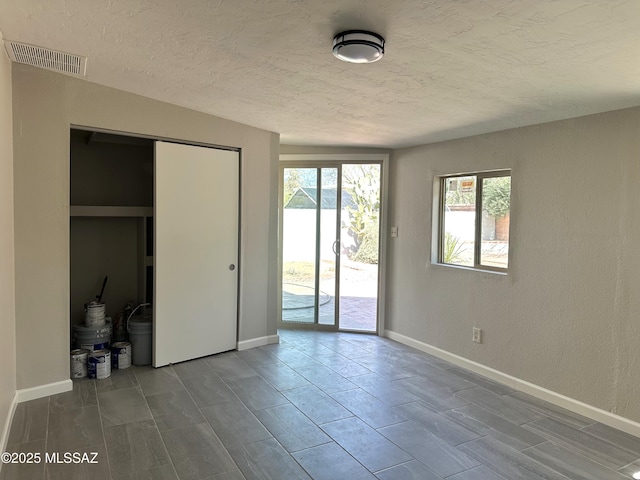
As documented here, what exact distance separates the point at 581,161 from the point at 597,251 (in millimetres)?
660

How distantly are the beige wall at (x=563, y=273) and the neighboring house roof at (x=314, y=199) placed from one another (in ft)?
3.95

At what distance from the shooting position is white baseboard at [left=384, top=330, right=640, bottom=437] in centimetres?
290

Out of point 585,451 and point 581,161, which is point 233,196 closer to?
point 581,161

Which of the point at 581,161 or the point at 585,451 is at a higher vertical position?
the point at 581,161

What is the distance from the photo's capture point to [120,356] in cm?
379

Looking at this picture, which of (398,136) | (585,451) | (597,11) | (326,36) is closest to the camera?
(597,11)

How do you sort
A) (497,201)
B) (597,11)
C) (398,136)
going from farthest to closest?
(398,136) < (497,201) < (597,11)

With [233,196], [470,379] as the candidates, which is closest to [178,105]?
[233,196]

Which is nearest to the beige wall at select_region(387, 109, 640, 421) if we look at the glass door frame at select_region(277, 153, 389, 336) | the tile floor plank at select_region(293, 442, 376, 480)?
the glass door frame at select_region(277, 153, 389, 336)

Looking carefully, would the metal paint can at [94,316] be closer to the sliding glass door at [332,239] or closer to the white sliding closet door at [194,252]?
the white sliding closet door at [194,252]

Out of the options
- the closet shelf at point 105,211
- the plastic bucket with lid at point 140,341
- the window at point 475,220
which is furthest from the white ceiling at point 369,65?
the plastic bucket with lid at point 140,341

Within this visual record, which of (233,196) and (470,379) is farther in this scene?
(233,196)

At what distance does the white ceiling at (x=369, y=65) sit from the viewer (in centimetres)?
184

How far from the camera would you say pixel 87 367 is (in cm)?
356
